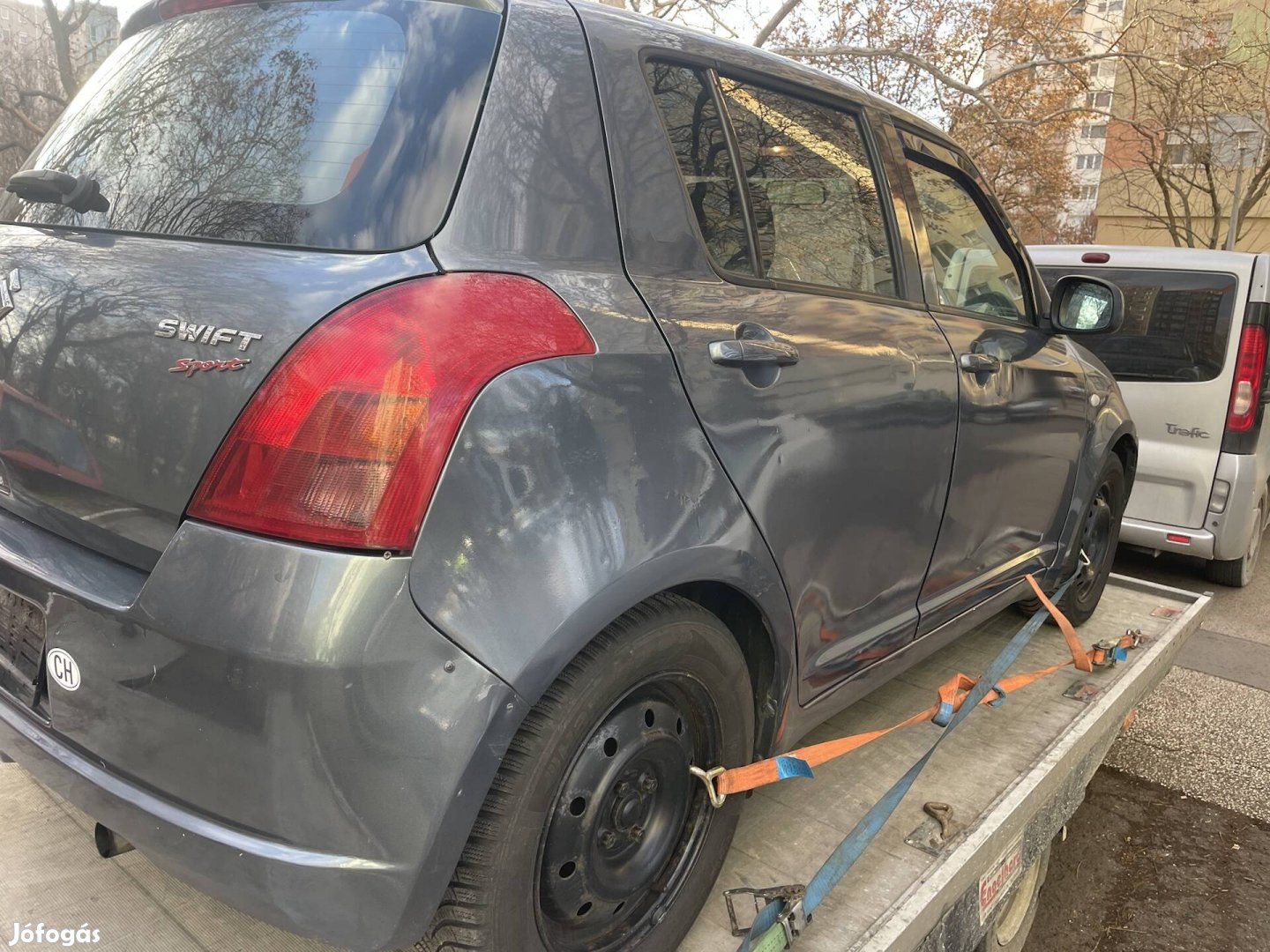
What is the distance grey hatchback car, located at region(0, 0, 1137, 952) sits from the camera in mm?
1251

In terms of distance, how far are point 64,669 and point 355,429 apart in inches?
26.0

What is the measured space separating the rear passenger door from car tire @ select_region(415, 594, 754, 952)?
29 centimetres

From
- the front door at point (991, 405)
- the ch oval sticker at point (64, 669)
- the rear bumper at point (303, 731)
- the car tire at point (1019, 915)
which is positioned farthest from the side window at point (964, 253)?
the ch oval sticker at point (64, 669)

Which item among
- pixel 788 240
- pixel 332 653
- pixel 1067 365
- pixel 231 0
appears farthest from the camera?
pixel 1067 365

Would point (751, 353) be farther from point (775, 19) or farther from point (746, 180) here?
point (775, 19)

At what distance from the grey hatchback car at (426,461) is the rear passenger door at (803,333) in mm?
11

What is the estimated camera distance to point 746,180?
1.96 metres

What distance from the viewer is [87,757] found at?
1.43 meters

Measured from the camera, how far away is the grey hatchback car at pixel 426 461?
1251 mm

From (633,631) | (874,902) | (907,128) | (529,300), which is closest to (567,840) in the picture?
(633,631)

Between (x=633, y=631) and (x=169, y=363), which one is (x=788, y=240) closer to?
(x=633, y=631)

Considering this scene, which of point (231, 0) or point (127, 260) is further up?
point (231, 0)

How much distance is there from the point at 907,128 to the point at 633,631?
1.88 metres

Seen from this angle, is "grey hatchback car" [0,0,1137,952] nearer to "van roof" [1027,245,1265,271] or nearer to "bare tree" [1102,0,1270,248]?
"van roof" [1027,245,1265,271]
